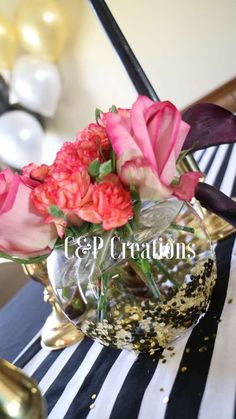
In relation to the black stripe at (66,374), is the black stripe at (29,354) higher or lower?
lower

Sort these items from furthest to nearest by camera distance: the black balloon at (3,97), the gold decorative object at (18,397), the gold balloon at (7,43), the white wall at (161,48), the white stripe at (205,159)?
the black balloon at (3,97) < the gold balloon at (7,43) < the white wall at (161,48) < the white stripe at (205,159) < the gold decorative object at (18,397)

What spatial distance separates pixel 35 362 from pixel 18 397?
307mm

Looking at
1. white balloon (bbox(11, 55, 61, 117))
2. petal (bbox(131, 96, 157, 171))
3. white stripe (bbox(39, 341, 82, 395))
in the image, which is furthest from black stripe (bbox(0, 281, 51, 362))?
white balloon (bbox(11, 55, 61, 117))

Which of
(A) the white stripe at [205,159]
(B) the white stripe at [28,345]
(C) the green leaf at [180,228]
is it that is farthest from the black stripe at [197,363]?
(A) the white stripe at [205,159]

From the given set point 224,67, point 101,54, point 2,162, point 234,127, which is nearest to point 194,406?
point 234,127

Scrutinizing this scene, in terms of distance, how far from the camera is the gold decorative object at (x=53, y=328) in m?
0.50

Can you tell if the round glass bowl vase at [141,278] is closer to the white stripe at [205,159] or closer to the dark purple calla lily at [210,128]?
the dark purple calla lily at [210,128]

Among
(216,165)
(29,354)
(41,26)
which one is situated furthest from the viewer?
(41,26)

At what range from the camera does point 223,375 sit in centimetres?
32

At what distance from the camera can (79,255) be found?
33 centimetres

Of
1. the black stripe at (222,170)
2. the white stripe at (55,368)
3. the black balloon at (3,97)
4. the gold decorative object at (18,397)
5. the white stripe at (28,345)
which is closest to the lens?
the gold decorative object at (18,397)

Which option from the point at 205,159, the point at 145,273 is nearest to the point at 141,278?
the point at 145,273

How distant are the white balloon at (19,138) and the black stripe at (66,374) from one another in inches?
53.4

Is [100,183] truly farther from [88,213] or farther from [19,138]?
[19,138]
